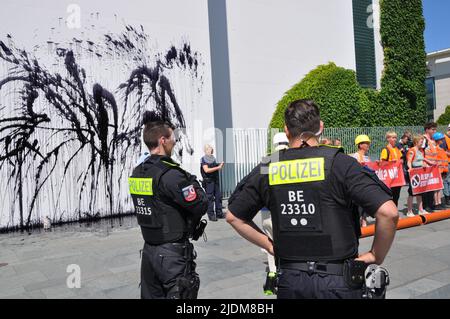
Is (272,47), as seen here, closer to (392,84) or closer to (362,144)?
(392,84)

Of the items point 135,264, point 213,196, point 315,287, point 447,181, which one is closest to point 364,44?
point 447,181

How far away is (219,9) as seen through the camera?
1463cm

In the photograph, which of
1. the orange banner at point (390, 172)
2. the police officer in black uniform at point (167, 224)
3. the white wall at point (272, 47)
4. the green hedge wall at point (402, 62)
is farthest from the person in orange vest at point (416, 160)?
the green hedge wall at point (402, 62)

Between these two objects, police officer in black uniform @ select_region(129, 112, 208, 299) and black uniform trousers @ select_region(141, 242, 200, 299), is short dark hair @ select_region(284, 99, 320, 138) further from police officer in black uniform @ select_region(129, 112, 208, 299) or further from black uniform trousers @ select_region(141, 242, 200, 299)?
black uniform trousers @ select_region(141, 242, 200, 299)

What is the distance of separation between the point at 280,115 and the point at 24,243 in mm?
9647

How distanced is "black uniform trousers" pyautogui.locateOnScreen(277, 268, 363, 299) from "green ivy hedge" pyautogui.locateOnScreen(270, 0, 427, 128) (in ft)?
48.1

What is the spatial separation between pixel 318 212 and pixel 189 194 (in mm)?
1169

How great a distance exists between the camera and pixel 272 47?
15.6 m

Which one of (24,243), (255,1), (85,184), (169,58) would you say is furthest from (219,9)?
(24,243)

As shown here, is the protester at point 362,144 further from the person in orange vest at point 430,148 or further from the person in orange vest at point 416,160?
the person in orange vest at point 430,148

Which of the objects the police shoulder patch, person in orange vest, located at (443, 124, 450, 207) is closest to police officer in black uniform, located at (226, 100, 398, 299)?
the police shoulder patch

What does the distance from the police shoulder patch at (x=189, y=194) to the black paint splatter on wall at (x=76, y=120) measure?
775 cm

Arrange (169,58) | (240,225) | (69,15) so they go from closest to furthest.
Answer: (240,225) → (69,15) → (169,58)

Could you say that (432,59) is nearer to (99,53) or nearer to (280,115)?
(280,115)
